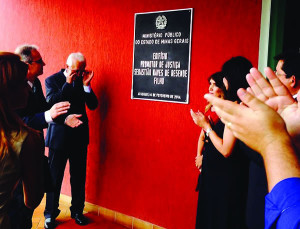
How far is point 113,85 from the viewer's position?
385 centimetres

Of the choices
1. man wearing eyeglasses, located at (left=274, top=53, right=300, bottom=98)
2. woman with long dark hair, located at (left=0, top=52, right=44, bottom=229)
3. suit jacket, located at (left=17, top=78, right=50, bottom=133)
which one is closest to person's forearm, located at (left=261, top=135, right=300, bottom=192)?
woman with long dark hair, located at (left=0, top=52, right=44, bottom=229)

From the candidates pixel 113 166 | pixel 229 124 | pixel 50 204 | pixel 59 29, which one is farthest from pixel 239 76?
pixel 59 29

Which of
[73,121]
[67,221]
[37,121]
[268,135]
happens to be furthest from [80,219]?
[268,135]

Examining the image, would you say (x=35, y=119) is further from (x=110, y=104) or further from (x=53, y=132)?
(x=110, y=104)

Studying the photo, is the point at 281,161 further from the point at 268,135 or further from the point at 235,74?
the point at 235,74

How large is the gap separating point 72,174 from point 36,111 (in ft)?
3.84

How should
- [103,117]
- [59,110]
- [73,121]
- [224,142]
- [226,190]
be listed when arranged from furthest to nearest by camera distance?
[103,117] < [73,121] < [59,110] < [226,190] < [224,142]

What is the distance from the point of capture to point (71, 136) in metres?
3.60

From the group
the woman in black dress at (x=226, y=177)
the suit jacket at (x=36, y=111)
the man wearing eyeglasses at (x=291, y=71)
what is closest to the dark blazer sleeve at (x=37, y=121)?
the suit jacket at (x=36, y=111)

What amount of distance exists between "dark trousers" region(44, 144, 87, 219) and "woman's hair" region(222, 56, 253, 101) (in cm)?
209

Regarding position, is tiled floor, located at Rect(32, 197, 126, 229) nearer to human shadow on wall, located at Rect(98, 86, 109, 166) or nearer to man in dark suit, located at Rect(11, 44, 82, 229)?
human shadow on wall, located at Rect(98, 86, 109, 166)

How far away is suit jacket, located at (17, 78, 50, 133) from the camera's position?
2.75 metres

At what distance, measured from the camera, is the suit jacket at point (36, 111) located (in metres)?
2.75

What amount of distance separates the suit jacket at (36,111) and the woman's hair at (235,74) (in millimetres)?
1651
